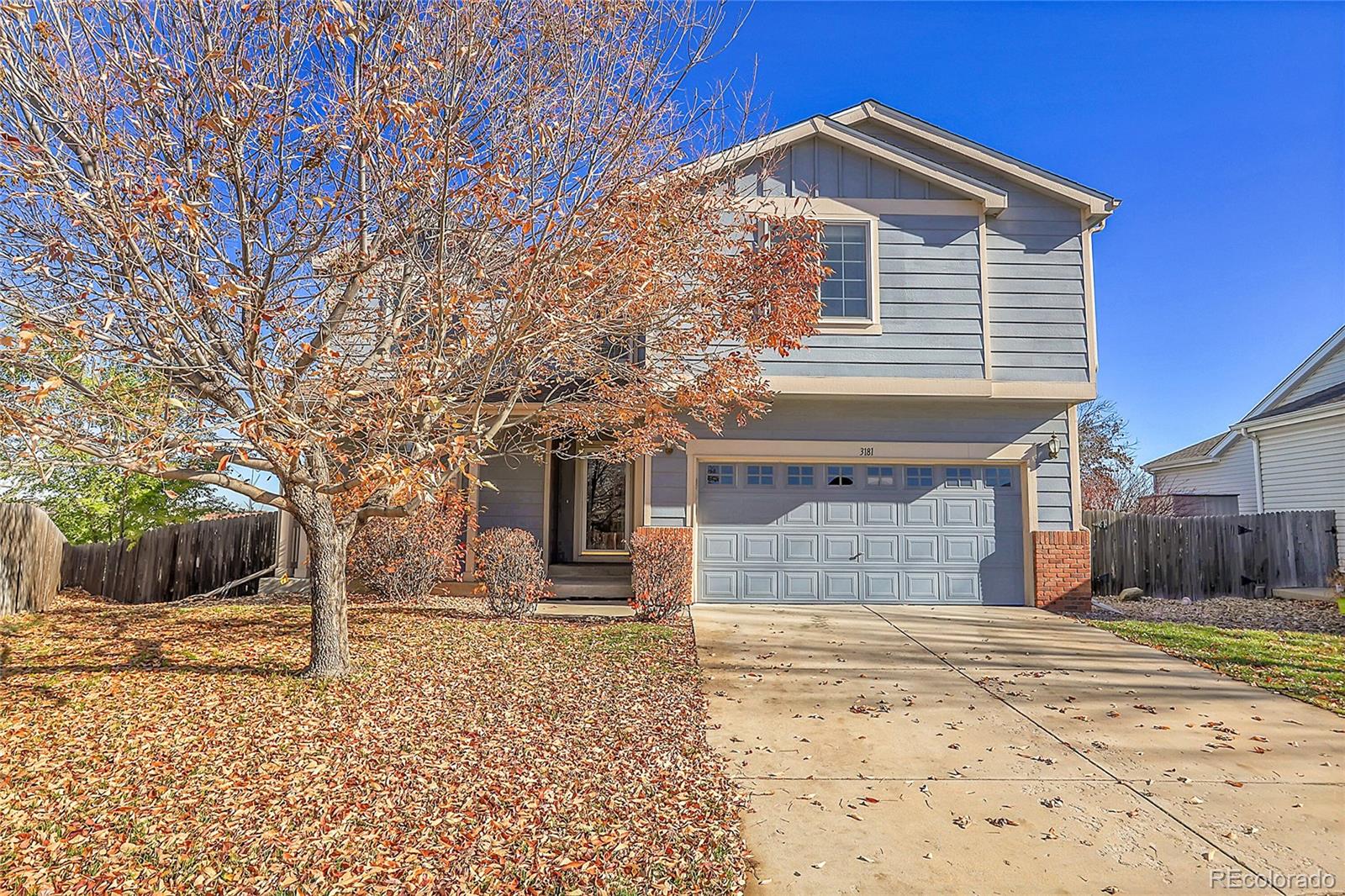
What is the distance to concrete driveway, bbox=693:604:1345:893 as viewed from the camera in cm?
344

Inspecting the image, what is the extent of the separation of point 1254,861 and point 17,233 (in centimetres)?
848

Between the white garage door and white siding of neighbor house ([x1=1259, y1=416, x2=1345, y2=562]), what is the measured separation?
985cm

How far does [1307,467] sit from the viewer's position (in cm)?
1673

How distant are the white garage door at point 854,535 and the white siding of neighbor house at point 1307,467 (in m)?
9.85

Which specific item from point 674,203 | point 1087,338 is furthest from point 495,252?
point 1087,338

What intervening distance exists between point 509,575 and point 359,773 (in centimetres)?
502

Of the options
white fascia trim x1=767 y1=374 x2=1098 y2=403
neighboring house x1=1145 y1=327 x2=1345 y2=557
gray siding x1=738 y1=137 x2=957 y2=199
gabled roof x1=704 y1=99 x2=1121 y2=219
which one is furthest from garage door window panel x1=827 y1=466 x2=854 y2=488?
neighboring house x1=1145 y1=327 x2=1345 y2=557

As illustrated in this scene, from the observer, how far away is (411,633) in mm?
7820

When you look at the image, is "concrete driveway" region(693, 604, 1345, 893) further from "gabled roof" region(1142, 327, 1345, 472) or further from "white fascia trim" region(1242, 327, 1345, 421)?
"white fascia trim" region(1242, 327, 1345, 421)

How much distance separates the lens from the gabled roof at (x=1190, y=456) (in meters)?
22.0

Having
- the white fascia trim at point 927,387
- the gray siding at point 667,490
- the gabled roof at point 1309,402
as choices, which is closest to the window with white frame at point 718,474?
the gray siding at point 667,490

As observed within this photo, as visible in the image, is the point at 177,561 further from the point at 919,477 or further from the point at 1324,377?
the point at 1324,377

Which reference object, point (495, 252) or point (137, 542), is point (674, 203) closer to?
point (495, 252)

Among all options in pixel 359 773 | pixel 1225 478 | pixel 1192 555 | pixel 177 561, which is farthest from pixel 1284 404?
pixel 177 561
